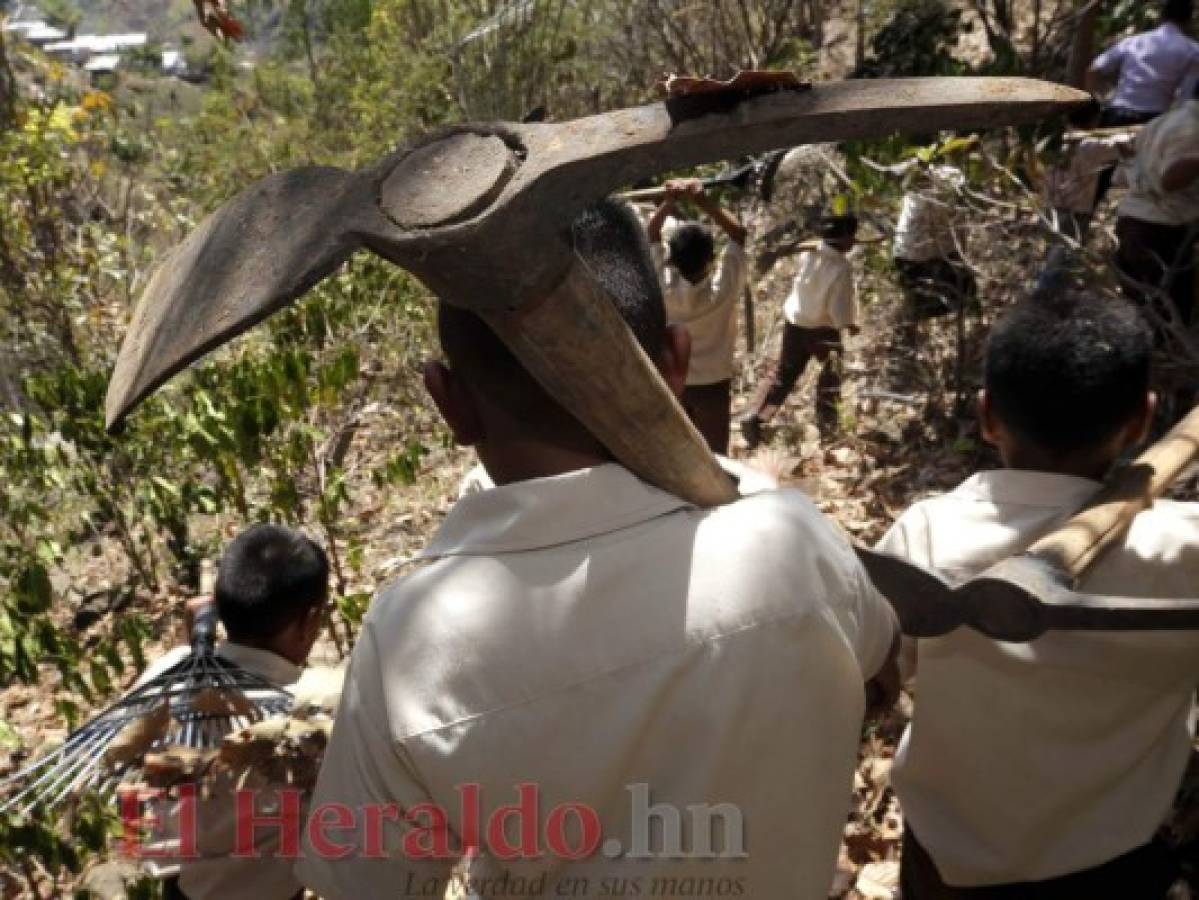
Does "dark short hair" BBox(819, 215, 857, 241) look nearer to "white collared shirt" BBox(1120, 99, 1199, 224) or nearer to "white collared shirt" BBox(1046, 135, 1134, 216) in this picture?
"white collared shirt" BBox(1046, 135, 1134, 216)

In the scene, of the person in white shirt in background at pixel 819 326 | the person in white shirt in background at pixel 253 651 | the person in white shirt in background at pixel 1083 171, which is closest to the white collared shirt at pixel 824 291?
the person in white shirt in background at pixel 819 326

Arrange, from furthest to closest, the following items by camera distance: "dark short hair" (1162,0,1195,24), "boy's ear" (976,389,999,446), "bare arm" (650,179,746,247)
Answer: "dark short hair" (1162,0,1195,24) < "bare arm" (650,179,746,247) < "boy's ear" (976,389,999,446)

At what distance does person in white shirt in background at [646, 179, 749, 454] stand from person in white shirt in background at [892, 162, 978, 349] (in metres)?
0.89

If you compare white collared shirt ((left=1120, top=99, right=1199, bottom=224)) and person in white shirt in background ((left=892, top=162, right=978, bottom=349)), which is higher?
white collared shirt ((left=1120, top=99, right=1199, bottom=224))

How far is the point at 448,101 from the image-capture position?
45.2 ft

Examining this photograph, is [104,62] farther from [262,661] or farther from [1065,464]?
[1065,464]

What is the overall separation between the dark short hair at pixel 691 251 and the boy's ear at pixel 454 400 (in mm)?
3956

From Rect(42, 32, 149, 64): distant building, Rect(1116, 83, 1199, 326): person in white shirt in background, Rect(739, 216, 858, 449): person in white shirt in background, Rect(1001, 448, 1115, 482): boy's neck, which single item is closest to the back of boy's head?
Rect(739, 216, 858, 449): person in white shirt in background

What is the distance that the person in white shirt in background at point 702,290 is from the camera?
510 cm

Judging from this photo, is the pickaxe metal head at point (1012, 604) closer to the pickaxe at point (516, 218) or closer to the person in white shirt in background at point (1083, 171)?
the pickaxe at point (516, 218)

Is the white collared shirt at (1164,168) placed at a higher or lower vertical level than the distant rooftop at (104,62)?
lower

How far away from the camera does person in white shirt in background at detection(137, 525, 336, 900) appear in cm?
207

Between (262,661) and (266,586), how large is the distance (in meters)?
0.17

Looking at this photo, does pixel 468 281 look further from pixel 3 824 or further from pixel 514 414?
pixel 3 824
